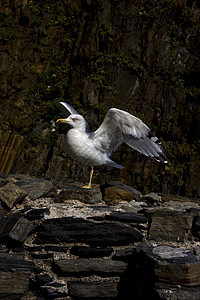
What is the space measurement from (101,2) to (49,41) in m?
1.98

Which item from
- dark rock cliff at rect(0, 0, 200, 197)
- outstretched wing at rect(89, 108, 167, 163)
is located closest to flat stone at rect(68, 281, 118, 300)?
outstretched wing at rect(89, 108, 167, 163)

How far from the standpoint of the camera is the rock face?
1.81 m

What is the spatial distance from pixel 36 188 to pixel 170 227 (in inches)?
49.8

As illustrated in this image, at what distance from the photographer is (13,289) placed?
76.7 inches

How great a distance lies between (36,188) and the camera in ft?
8.93

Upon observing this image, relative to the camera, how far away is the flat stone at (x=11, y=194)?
244 cm

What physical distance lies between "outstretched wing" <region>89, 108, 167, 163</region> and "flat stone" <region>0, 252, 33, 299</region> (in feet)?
4.34

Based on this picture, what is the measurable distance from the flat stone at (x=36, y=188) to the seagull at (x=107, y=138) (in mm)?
373

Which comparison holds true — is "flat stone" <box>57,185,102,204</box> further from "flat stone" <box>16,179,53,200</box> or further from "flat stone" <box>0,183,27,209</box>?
"flat stone" <box>0,183,27,209</box>

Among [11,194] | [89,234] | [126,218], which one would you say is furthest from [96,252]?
[11,194]

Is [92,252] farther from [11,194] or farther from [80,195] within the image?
[11,194]

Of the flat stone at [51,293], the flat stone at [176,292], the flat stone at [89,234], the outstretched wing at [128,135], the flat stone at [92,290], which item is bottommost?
the flat stone at [51,293]

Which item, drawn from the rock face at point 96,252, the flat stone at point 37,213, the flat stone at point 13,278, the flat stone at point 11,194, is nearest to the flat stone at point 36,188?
the flat stone at point 11,194

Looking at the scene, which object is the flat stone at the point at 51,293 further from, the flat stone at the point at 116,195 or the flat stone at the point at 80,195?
the flat stone at the point at 116,195
